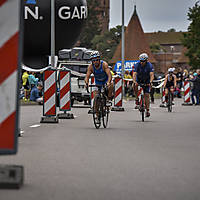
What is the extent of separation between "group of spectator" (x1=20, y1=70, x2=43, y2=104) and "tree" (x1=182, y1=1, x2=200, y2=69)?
3806 cm

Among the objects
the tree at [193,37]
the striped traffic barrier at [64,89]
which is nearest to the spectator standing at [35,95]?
the striped traffic barrier at [64,89]

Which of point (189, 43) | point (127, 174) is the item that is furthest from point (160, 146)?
point (189, 43)

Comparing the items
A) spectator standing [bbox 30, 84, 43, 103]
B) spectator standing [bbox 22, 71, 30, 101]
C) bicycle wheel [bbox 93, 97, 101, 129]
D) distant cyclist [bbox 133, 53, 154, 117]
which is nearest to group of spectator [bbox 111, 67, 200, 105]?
spectator standing [bbox 22, 71, 30, 101]

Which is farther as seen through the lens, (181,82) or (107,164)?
(181,82)

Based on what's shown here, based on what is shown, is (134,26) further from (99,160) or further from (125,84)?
(99,160)

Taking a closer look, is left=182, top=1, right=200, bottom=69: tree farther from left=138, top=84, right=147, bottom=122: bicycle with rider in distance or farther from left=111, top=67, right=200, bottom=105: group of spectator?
left=138, top=84, right=147, bottom=122: bicycle with rider in distance

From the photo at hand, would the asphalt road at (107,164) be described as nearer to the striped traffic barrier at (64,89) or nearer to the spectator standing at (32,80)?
the striped traffic barrier at (64,89)

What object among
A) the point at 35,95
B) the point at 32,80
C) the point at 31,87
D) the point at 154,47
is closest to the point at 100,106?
the point at 35,95

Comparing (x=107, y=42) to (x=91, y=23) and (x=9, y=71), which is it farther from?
(x=9, y=71)

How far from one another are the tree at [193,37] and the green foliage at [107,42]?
48026mm

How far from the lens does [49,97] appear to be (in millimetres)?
17688

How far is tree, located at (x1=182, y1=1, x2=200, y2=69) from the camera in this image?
70.0 metres

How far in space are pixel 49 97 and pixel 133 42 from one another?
353 feet

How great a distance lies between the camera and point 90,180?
7383 mm
